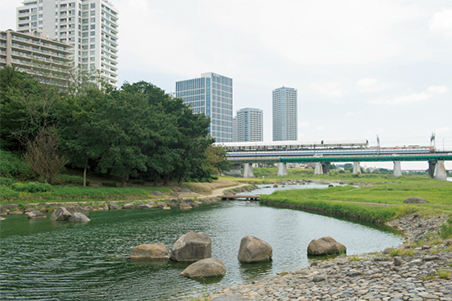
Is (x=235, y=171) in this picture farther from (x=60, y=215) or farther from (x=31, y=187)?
(x=60, y=215)

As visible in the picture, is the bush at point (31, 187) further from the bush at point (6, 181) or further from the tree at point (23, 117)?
the tree at point (23, 117)

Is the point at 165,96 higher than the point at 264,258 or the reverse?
higher

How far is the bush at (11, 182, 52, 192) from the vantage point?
1426 inches

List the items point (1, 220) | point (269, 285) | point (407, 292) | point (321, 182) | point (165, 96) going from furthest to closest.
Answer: point (321, 182), point (165, 96), point (1, 220), point (269, 285), point (407, 292)

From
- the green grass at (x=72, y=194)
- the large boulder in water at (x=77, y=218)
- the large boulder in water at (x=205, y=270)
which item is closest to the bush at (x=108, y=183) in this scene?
the green grass at (x=72, y=194)

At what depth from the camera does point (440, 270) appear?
33.0ft

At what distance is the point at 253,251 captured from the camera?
1697 cm

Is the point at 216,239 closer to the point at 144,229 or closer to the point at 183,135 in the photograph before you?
the point at 144,229

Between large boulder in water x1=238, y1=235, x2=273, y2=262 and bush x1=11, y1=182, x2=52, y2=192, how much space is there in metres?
28.6

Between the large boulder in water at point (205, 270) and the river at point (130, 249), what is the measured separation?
0.39 metres

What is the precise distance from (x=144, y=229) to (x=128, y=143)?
73.8 ft

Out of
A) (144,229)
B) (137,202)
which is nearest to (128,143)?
(137,202)

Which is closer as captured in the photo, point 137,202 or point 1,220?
point 1,220

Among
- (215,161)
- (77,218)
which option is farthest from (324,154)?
(77,218)
